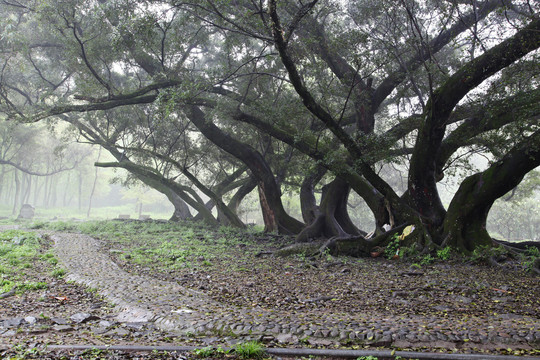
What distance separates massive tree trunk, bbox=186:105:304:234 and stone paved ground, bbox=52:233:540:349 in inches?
394

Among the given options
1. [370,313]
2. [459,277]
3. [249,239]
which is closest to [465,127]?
[459,277]

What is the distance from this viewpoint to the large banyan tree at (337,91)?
8406 mm

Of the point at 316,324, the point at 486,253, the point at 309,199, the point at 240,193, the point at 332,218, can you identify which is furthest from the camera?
the point at 240,193

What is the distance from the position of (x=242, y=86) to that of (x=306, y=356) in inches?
534

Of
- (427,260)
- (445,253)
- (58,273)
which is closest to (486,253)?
(445,253)

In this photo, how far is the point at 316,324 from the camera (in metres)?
4.03

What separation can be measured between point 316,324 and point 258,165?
38.5 feet

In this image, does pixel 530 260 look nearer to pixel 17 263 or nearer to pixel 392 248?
pixel 392 248

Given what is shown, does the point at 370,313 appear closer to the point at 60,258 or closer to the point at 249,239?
the point at 60,258

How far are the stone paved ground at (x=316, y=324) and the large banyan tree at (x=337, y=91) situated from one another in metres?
5.03

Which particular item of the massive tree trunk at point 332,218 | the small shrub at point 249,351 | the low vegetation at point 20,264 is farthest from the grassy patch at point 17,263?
the massive tree trunk at point 332,218

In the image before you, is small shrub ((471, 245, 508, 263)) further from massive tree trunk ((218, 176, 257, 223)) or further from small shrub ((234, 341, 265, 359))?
massive tree trunk ((218, 176, 257, 223))

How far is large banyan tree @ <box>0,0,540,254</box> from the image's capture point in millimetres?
8406

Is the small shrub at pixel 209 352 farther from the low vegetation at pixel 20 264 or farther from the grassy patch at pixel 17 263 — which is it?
the grassy patch at pixel 17 263
